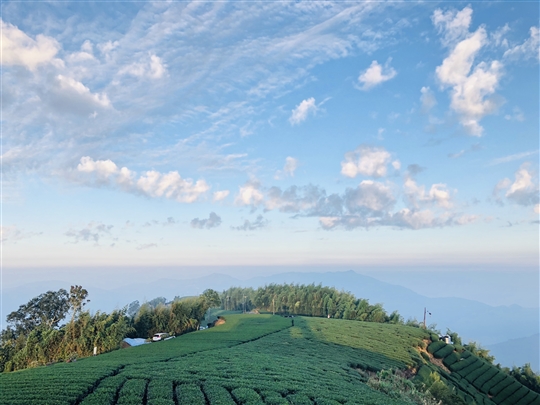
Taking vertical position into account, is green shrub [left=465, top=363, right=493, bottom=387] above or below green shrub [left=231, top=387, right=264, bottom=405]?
below

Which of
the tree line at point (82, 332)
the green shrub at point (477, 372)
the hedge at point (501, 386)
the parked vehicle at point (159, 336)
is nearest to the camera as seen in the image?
the tree line at point (82, 332)

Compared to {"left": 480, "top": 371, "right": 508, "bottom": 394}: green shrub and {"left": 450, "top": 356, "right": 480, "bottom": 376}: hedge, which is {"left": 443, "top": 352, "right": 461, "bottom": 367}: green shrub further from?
{"left": 480, "top": 371, "right": 508, "bottom": 394}: green shrub

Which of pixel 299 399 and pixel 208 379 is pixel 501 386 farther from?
pixel 208 379

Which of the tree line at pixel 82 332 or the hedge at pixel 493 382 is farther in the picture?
the hedge at pixel 493 382

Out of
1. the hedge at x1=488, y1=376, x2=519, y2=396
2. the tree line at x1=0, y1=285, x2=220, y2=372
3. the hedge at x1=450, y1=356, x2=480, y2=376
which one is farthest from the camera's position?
the hedge at x1=450, y1=356, x2=480, y2=376

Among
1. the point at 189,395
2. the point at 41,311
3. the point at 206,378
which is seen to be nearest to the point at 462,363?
the point at 206,378

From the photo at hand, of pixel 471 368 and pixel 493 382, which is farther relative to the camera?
pixel 471 368

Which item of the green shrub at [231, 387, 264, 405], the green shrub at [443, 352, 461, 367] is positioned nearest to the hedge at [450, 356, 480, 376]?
the green shrub at [443, 352, 461, 367]

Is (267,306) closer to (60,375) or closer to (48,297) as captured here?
(48,297)

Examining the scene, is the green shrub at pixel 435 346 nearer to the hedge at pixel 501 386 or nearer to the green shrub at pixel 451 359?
the green shrub at pixel 451 359

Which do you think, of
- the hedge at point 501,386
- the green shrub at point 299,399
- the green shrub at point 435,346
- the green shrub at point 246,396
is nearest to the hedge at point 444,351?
the green shrub at point 435,346

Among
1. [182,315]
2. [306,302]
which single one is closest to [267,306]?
[306,302]

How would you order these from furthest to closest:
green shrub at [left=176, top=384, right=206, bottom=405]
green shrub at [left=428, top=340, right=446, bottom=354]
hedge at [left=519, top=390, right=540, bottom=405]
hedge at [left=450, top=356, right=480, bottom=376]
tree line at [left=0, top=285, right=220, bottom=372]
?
green shrub at [left=428, top=340, right=446, bottom=354] → hedge at [left=450, top=356, right=480, bottom=376] → hedge at [left=519, top=390, right=540, bottom=405] → tree line at [left=0, top=285, right=220, bottom=372] → green shrub at [left=176, top=384, right=206, bottom=405]

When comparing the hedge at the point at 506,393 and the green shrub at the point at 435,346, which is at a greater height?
the green shrub at the point at 435,346
